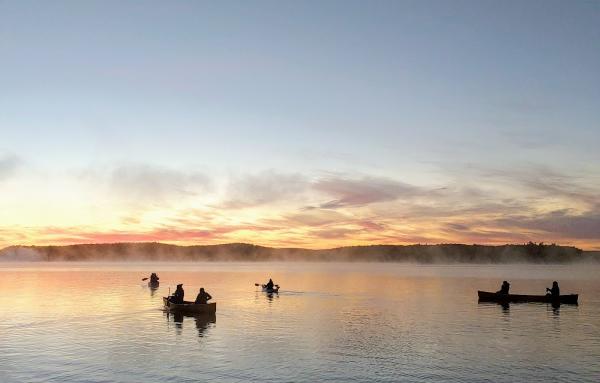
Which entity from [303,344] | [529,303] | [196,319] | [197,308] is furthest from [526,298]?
[196,319]

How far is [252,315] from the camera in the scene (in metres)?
56.3

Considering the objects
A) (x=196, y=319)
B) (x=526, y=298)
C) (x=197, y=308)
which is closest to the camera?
(x=196, y=319)

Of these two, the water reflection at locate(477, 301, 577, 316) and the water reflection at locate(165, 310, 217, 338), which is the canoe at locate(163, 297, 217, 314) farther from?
the water reflection at locate(477, 301, 577, 316)

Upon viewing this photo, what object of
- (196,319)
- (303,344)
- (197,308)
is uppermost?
(197,308)

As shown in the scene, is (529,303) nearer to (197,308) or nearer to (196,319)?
(197,308)

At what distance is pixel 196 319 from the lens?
52.7m

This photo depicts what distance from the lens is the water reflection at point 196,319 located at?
47.7 metres

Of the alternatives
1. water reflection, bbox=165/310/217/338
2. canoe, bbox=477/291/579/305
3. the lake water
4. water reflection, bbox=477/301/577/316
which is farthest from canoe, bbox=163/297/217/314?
canoe, bbox=477/291/579/305

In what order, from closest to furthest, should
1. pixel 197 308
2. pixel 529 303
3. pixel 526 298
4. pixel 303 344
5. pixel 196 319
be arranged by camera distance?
pixel 303 344 < pixel 196 319 < pixel 197 308 < pixel 526 298 < pixel 529 303

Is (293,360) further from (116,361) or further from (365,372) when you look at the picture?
(116,361)

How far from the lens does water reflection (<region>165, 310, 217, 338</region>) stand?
4766cm

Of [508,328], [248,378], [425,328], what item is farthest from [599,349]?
[248,378]

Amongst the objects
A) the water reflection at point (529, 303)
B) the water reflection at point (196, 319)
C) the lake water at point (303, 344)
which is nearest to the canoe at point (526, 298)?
the water reflection at point (529, 303)

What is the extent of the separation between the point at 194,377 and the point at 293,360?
689cm
